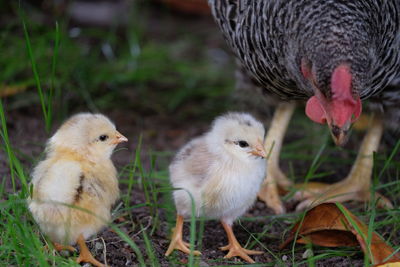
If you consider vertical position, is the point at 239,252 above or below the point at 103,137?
below

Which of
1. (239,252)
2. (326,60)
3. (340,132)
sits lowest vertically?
(239,252)

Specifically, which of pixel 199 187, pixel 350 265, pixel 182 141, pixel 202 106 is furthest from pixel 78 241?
pixel 202 106

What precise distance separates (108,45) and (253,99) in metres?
1.69

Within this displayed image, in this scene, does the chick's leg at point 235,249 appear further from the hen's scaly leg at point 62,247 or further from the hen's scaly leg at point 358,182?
the hen's scaly leg at point 358,182

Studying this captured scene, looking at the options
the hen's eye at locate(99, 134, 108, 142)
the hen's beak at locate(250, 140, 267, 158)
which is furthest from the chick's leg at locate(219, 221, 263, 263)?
the hen's eye at locate(99, 134, 108, 142)

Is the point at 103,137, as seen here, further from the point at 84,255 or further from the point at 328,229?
the point at 328,229

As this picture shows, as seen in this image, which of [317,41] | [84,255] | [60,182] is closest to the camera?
[60,182]

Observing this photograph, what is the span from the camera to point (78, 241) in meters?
2.50

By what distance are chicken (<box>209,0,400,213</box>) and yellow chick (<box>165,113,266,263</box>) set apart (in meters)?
0.29

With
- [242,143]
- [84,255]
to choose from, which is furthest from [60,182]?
[242,143]

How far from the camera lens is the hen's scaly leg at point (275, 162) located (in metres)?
3.53

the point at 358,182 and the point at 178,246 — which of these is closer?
the point at 178,246

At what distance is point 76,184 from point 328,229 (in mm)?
1076

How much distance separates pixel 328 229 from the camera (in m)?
2.78
